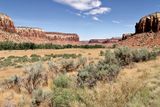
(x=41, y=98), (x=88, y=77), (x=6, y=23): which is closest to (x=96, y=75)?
(x=88, y=77)

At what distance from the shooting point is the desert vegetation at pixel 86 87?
668 cm

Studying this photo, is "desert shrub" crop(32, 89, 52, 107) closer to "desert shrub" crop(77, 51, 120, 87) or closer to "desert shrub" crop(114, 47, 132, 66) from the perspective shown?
"desert shrub" crop(77, 51, 120, 87)

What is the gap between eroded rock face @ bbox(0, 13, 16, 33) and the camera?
160 meters

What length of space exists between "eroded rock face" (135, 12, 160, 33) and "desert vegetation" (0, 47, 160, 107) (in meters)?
97.2

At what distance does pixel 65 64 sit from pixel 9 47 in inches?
2378

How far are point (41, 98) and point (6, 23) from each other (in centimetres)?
16451

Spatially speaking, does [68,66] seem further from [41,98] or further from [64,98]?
[64,98]

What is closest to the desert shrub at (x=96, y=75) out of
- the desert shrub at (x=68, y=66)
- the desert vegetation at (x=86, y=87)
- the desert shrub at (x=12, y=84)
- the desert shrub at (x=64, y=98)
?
the desert vegetation at (x=86, y=87)

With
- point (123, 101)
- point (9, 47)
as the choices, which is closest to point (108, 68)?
point (123, 101)

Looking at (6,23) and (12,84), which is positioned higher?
(6,23)

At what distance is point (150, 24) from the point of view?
120 metres

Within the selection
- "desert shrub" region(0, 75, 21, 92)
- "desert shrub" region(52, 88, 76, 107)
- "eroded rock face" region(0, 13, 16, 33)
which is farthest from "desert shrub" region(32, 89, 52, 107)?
"eroded rock face" region(0, 13, 16, 33)

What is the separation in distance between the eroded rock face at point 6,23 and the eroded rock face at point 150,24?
7153 cm

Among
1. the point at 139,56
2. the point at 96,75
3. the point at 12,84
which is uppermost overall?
the point at 139,56
